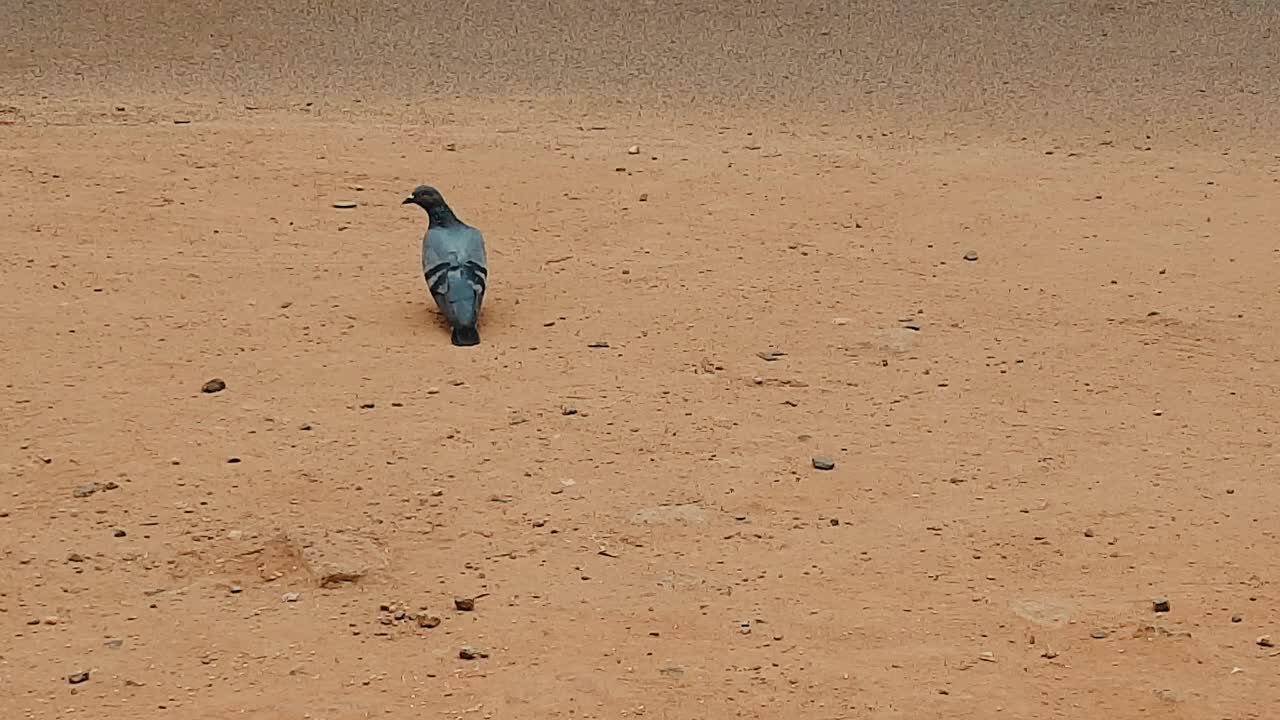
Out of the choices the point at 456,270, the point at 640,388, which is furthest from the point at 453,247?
the point at 640,388

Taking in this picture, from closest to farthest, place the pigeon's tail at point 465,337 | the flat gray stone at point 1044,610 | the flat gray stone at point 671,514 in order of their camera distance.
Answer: the flat gray stone at point 1044,610 < the flat gray stone at point 671,514 < the pigeon's tail at point 465,337

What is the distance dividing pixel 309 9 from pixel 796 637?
7.32 meters

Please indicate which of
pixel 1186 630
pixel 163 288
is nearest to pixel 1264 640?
pixel 1186 630

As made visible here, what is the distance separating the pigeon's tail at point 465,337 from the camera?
5.77 metres

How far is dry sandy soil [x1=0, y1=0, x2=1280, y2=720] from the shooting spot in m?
3.87

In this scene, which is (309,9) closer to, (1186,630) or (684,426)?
(684,426)

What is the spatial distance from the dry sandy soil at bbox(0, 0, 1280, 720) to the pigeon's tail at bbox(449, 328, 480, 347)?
0.07m

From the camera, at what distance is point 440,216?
6.36 metres

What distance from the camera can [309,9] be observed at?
10.5 meters

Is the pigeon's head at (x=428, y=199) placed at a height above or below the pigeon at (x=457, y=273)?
above

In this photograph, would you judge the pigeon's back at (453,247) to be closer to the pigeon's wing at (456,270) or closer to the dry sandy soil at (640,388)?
the pigeon's wing at (456,270)

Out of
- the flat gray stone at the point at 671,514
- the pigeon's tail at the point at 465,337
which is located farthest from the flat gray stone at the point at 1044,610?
the pigeon's tail at the point at 465,337

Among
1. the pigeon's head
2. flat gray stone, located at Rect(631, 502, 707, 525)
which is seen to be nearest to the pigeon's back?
the pigeon's head

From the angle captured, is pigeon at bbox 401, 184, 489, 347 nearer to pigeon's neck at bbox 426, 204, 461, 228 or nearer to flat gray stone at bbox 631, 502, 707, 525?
pigeon's neck at bbox 426, 204, 461, 228
